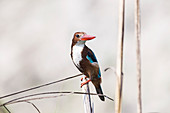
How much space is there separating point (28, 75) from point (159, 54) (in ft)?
5.44

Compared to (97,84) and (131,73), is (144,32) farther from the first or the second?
(97,84)

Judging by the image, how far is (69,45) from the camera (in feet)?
16.5

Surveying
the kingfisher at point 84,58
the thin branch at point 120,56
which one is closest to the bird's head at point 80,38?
the kingfisher at point 84,58

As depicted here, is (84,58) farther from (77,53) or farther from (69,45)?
(69,45)

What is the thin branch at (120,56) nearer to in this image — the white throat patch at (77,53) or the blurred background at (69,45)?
the white throat patch at (77,53)

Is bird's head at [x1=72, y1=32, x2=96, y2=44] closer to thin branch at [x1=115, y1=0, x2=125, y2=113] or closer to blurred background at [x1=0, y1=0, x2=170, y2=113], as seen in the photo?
thin branch at [x1=115, y1=0, x2=125, y2=113]

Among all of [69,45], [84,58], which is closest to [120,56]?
[84,58]

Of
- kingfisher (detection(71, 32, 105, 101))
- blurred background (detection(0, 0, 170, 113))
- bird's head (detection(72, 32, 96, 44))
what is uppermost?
bird's head (detection(72, 32, 96, 44))

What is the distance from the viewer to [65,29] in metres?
5.20

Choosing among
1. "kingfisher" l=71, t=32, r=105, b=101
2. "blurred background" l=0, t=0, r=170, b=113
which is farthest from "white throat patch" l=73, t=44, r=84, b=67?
"blurred background" l=0, t=0, r=170, b=113

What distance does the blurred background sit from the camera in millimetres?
4613

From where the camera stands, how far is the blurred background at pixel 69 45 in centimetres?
461

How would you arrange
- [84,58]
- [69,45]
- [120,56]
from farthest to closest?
1. [69,45]
2. [84,58]
3. [120,56]

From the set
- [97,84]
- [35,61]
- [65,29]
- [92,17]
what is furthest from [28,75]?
[97,84]
